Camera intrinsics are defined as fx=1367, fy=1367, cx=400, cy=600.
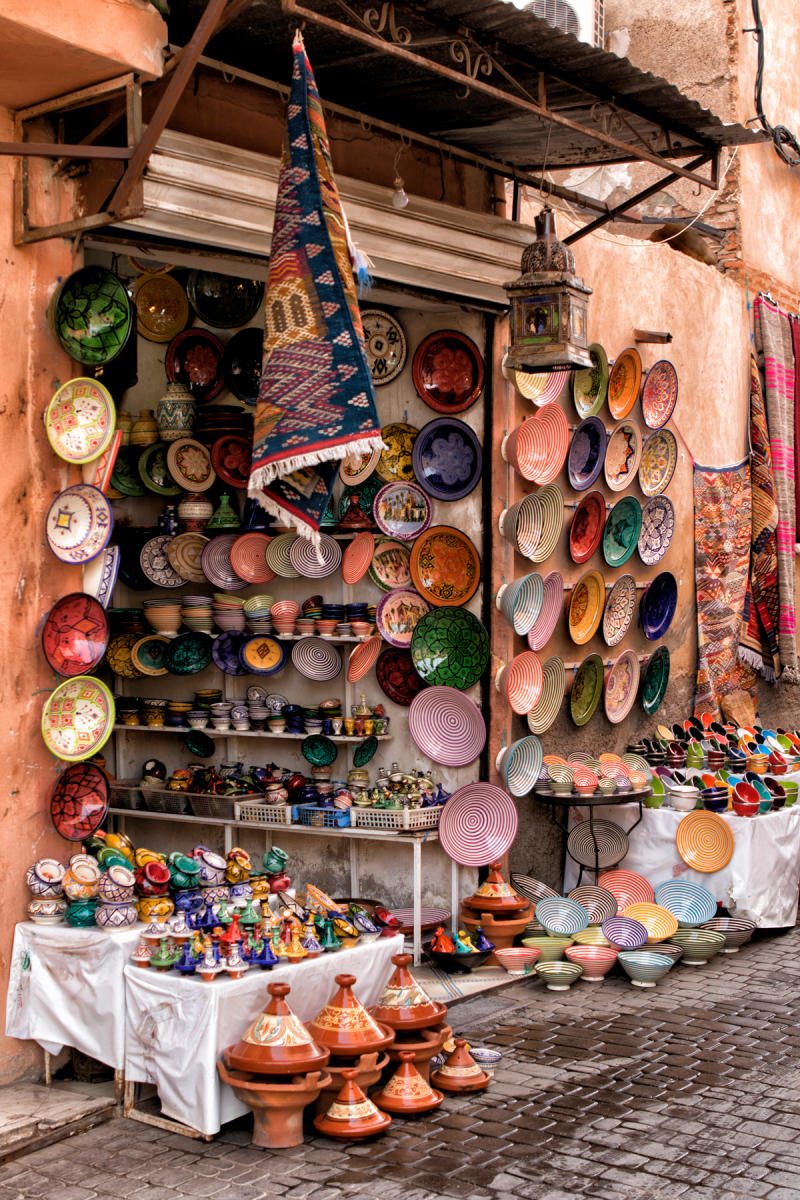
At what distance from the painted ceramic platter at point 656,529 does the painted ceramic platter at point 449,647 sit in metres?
1.60

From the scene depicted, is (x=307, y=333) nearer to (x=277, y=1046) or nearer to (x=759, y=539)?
(x=277, y=1046)

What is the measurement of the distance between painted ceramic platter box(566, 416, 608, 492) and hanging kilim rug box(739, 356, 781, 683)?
2.23 m

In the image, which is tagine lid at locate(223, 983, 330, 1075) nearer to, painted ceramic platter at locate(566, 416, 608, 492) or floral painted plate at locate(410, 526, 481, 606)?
floral painted plate at locate(410, 526, 481, 606)

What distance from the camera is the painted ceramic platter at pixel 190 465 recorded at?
687cm

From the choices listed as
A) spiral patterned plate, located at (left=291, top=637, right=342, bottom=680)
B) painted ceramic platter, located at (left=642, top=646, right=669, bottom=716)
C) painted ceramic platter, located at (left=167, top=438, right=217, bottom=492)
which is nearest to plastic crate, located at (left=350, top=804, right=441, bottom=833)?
spiral patterned plate, located at (left=291, top=637, right=342, bottom=680)

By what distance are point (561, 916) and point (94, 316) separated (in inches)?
131

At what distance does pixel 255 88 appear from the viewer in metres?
5.20

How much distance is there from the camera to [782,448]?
9000 millimetres

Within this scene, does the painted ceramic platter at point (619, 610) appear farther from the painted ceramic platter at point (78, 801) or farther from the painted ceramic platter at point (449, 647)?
the painted ceramic platter at point (78, 801)

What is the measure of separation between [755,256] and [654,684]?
3.33 m

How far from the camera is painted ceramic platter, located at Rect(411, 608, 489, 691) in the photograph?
6449 millimetres

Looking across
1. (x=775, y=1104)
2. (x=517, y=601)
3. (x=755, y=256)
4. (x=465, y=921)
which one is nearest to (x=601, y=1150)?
(x=775, y=1104)

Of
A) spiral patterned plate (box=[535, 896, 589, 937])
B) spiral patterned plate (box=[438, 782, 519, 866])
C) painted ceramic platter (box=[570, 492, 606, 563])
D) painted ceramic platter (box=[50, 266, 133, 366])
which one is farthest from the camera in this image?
painted ceramic platter (box=[570, 492, 606, 563])

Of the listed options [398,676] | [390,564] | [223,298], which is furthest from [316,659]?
[223,298]
